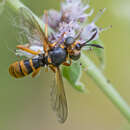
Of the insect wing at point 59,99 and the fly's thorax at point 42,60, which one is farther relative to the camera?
the fly's thorax at point 42,60

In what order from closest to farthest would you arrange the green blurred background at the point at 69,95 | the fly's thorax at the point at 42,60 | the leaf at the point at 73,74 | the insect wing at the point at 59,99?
the insect wing at the point at 59,99 → the leaf at the point at 73,74 → the fly's thorax at the point at 42,60 → the green blurred background at the point at 69,95

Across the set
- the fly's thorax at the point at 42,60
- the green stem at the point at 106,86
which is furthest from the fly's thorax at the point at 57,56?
the green stem at the point at 106,86

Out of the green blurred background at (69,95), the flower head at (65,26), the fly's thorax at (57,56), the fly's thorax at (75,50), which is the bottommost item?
the fly's thorax at (75,50)

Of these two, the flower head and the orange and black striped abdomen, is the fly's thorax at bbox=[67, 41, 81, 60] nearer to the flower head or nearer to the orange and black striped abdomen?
the flower head

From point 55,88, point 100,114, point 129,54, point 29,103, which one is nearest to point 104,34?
point 129,54

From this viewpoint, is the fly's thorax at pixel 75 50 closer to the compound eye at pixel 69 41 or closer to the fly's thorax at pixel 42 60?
the compound eye at pixel 69 41

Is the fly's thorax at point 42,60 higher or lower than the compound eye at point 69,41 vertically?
higher

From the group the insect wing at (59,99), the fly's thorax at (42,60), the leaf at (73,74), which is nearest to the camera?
the insect wing at (59,99)
